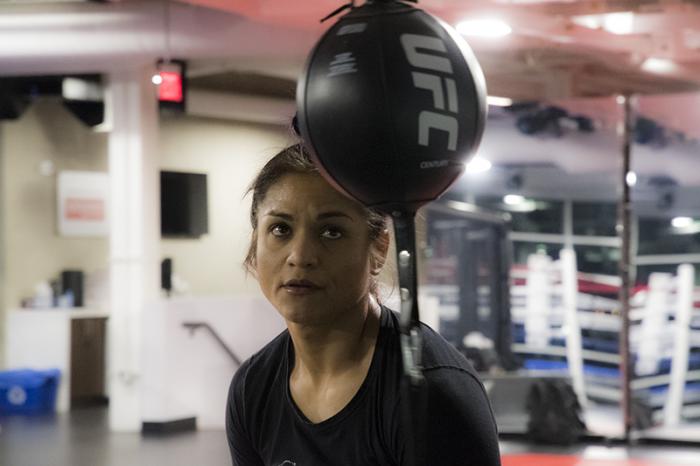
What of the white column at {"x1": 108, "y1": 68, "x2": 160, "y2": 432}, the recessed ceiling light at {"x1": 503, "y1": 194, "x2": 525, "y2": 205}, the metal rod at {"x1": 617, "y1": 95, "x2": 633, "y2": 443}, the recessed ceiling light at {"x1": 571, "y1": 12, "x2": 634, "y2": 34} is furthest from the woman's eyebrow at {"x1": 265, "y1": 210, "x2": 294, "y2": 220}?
the recessed ceiling light at {"x1": 503, "y1": 194, "x2": 525, "y2": 205}

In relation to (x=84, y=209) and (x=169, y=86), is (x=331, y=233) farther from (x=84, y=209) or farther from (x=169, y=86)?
(x=84, y=209)

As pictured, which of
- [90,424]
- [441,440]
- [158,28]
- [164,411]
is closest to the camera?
[441,440]

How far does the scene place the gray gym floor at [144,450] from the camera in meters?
6.02

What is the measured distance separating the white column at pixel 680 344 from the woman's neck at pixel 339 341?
596cm

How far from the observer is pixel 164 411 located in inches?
283

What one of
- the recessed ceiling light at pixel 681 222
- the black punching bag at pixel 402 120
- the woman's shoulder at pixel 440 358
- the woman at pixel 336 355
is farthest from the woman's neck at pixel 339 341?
the recessed ceiling light at pixel 681 222

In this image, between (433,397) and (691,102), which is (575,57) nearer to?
(691,102)

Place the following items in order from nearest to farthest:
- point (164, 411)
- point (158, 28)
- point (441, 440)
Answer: point (441, 440) → point (158, 28) → point (164, 411)

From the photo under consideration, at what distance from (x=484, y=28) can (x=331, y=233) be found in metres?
4.98

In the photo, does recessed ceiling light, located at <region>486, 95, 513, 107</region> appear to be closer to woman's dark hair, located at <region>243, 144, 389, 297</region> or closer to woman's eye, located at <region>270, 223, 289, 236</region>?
woman's dark hair, located at <region>243, 144, 389, 297</region>

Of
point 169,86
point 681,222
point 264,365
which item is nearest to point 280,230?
point 264,365

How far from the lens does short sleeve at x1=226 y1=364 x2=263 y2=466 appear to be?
161cm

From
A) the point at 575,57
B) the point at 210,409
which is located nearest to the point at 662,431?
the point at 575,57

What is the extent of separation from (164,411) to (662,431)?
3.46m
